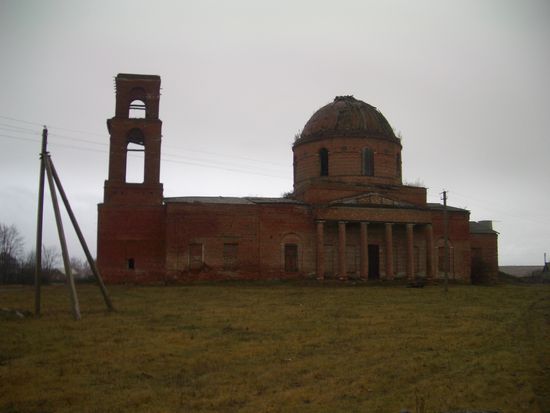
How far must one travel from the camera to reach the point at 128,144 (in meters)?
34.8

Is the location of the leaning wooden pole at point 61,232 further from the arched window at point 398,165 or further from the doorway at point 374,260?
the arched window at point 398,165

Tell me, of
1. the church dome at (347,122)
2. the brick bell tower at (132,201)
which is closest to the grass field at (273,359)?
the brick bell tower at (132,201)

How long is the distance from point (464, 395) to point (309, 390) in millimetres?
2742

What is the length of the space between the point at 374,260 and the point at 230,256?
9.95 m

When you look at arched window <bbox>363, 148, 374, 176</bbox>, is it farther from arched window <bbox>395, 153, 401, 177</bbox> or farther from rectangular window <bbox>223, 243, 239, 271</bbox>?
rectangular window <bbox>223, 243, 239, 271</bbox>

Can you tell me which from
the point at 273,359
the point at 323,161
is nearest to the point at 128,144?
the point at 323,161

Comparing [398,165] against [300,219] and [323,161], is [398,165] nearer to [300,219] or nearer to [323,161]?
[323,161]

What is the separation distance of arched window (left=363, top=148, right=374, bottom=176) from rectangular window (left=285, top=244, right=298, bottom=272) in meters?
7.90

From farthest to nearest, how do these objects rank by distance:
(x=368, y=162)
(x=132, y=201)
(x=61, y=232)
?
(x=368, y=162)
(x=132, y=201)
(x=61, y=232)

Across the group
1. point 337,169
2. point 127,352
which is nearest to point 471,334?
point 127,352

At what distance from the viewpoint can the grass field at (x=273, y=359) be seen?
996 centimetres

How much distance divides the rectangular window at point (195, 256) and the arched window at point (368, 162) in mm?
12948

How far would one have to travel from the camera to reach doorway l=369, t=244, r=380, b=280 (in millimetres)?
38375

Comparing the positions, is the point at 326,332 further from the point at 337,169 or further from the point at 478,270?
the point at 478,270
